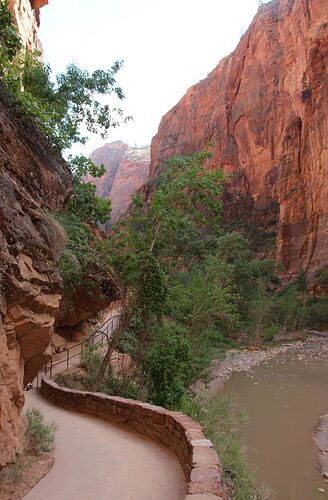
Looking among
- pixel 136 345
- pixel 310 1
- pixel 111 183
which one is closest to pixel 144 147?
pixel 111 183

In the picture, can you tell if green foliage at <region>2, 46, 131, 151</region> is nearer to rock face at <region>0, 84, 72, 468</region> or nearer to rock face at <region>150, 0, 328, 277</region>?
rock face at <region>0, 84, 72, 468</region>

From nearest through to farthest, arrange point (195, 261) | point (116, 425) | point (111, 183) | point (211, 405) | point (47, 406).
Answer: point (116, 425), point (47, 406), point (211, 405), point (195, 261), point (111, 183)

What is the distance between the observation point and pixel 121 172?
11981cm

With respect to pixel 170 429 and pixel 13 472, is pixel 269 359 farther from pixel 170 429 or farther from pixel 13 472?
pixel 13 472

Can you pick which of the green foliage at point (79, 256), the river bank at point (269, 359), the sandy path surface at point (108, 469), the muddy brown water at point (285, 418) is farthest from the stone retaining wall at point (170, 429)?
the river bank at point (269, 359)

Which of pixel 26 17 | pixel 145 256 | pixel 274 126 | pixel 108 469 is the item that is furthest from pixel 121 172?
pixel 108 469

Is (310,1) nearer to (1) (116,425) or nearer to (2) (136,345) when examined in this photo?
(2) (136,345)

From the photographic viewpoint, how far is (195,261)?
20.8 m

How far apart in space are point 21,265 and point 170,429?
3.56m

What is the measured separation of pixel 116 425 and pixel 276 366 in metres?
19.1

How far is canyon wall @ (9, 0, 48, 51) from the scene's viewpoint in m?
13.7

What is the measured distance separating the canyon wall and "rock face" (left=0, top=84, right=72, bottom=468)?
312 inches

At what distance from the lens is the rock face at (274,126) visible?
46844 mm

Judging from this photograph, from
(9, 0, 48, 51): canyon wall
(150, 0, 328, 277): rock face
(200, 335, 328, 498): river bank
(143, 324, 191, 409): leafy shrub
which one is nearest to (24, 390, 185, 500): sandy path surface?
(143, 324, 191, 409): leafy shrub
